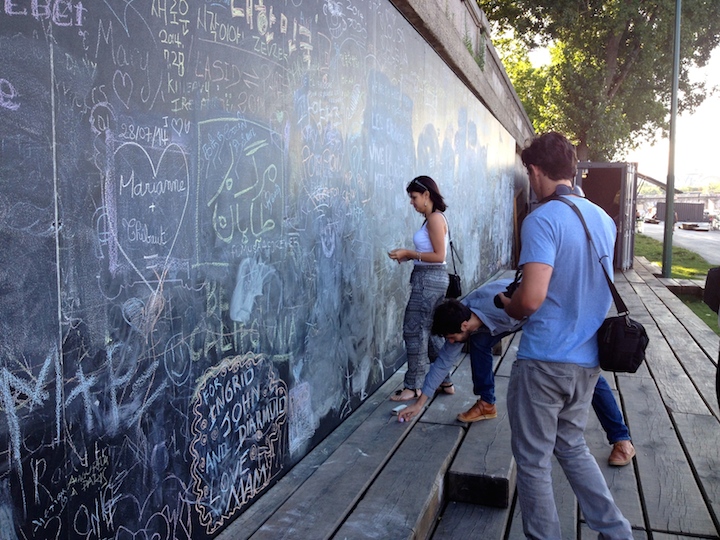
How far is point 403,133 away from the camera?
5.93 metres

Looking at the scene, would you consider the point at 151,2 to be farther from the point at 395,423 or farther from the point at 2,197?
the point at 395,423

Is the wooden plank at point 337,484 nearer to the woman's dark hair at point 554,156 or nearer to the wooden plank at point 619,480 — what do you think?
the wooden plank at point 619,480

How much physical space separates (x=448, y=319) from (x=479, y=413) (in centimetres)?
97

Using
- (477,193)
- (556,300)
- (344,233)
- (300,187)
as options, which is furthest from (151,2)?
(477,193)

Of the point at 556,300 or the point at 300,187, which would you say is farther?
the point at 300,187

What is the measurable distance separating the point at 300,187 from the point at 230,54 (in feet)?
3.16

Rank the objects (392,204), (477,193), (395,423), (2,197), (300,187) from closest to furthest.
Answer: (2,197)
(300,187)
(395,423)
(392,204)
(477,193)

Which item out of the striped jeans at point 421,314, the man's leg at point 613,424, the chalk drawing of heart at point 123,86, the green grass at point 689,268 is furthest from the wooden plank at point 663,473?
the green grass at point 689,268

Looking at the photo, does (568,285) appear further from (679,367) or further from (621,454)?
(679,367)

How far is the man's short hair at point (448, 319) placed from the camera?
3859mm

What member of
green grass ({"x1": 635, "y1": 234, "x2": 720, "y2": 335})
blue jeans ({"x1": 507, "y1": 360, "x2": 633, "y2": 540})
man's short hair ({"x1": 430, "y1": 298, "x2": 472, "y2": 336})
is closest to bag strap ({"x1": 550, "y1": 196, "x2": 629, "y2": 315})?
blue jeans ({"x1": 507, "y1": 360, "x2": 633, "y2": 540})

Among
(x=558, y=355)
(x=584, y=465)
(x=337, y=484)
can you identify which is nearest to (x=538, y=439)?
(x=584, y=465)

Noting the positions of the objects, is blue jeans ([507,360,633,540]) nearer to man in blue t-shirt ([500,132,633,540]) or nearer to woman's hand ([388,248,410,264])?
man in blue t-shirt ([500,132,633,540])

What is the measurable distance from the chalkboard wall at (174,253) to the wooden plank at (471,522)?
894 mm
